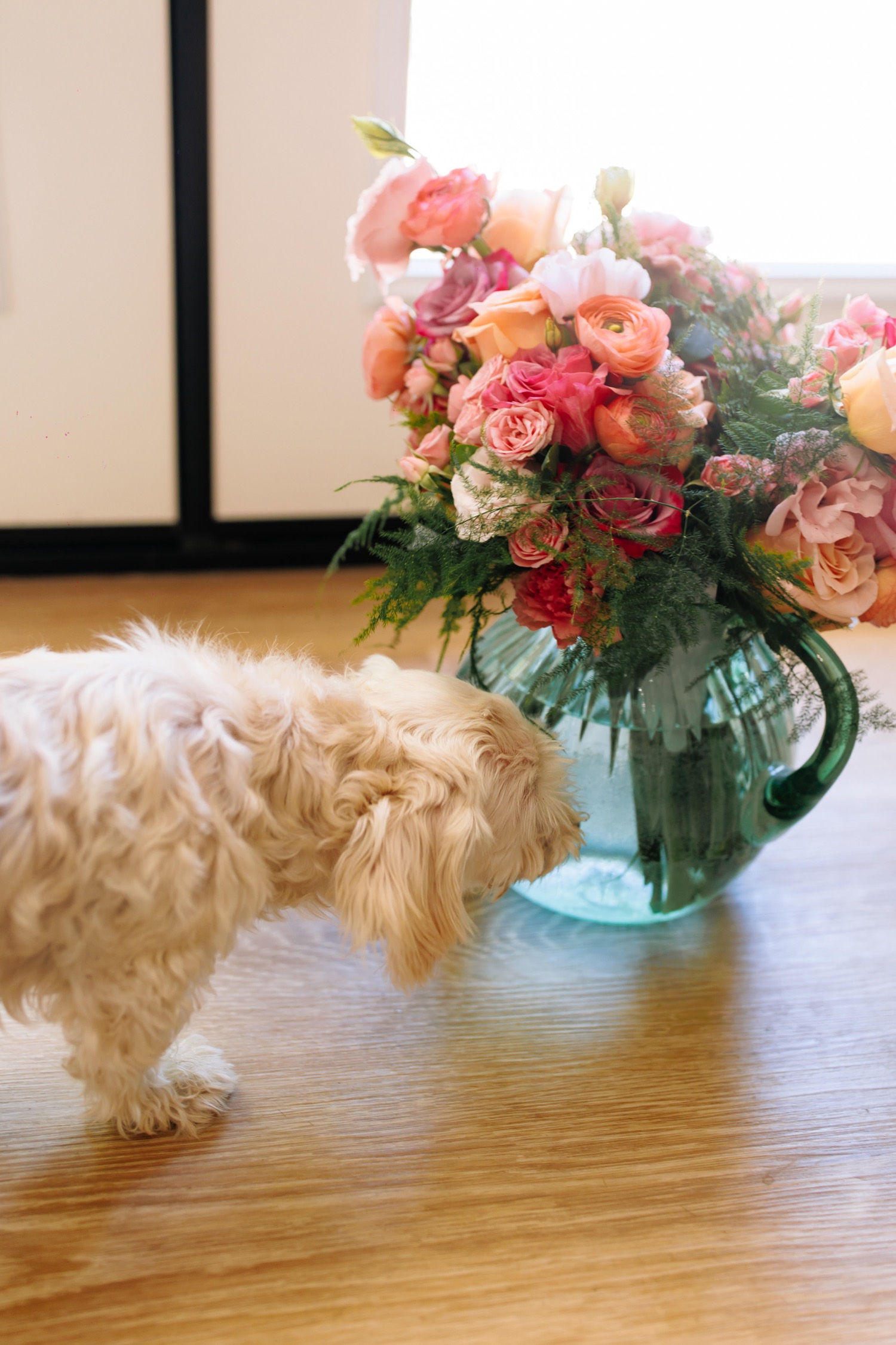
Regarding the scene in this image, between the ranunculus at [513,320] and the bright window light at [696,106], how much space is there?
1.22 metres

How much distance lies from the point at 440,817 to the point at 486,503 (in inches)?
9.2

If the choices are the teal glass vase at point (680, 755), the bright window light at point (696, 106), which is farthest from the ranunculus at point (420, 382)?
the bright window light at point (696, 106)

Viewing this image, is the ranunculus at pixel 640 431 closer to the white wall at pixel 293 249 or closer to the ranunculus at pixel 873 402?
the ranunculus at pixel 873 402

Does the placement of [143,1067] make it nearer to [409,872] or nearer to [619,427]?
[409,872]

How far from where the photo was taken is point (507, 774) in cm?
80

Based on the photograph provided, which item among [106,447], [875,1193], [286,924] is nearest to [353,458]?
[106,447]

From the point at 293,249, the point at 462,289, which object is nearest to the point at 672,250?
the point at 462,289

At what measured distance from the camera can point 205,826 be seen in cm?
68

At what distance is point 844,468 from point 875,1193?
1.83 ft

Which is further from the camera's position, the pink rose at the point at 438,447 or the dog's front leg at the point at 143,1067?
the pink rose at the point at 438,447

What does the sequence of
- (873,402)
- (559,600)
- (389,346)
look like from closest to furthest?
(873,402), (559,600), (389,346)

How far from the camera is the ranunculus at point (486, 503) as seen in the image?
726mm

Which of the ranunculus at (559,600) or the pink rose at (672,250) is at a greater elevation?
the pink rose at (672,250)

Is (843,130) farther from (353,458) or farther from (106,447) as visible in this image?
(106,447)
